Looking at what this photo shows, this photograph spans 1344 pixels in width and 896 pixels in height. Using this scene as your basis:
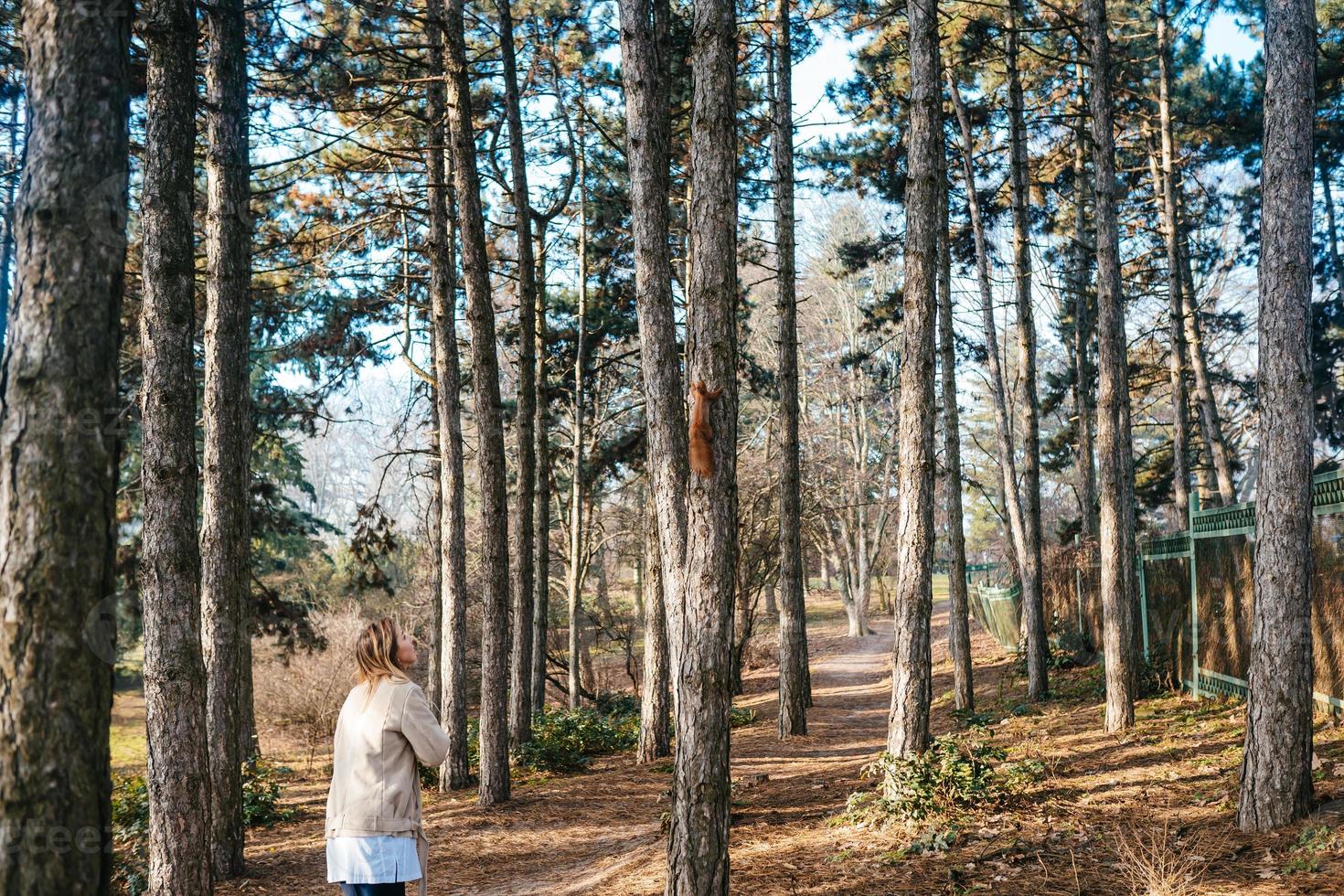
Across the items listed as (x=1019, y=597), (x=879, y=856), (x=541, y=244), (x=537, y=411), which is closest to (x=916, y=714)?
(x=879, y=856)

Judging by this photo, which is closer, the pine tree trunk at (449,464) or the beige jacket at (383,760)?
the beige jacket at (383,760)

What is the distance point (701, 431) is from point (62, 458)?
3205mm

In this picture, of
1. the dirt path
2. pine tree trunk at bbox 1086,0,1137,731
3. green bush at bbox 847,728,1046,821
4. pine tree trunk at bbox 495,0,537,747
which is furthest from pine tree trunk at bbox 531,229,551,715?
green bush at bbox 847,728,1046,821

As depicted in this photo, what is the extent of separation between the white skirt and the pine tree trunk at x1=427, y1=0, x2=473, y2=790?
233 inches

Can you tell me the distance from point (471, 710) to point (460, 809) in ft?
40.4

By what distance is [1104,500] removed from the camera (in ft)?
33.8

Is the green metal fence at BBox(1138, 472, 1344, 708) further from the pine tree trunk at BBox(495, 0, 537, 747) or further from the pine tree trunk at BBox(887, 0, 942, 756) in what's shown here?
the pine tree trunk at BBox(495, 0, 537, 747)

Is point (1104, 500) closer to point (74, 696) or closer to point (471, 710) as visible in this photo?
point (74, 696)

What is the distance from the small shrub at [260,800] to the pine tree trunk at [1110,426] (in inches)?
Result: 345

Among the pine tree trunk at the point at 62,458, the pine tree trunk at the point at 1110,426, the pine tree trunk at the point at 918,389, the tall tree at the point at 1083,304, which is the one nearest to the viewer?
the pine tree trunk at the point at 62,458

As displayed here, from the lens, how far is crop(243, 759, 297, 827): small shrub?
376 inches

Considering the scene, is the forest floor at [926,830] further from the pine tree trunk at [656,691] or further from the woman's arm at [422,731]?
the woman's arm at [422,731]

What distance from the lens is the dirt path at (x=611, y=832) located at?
21.8 feet

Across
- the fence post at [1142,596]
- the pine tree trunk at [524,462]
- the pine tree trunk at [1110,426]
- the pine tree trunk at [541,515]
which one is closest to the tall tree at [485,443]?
the pine tree trunk at [524,462]
